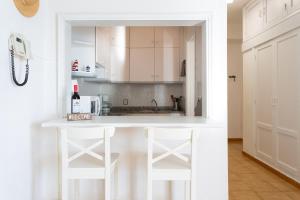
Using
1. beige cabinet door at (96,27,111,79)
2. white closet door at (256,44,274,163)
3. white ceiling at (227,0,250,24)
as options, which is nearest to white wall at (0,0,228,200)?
beige cabinet door at (96,27,111,79)

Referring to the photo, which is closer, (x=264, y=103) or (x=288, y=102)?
(x=288, y=102)

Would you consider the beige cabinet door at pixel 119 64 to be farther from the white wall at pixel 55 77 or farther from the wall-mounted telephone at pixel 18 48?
the wall-mounted telephone at pixel 18 48

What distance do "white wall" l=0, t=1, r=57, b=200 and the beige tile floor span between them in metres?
2.12

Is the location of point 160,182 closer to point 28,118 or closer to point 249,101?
point 28,118

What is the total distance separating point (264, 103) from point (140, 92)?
2.22 metres

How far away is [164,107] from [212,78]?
2.54 meters

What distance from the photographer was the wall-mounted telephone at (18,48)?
1605mm

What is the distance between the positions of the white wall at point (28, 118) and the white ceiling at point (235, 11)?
12.1 ft

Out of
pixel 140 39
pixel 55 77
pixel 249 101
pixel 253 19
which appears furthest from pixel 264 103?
pixel 55 77

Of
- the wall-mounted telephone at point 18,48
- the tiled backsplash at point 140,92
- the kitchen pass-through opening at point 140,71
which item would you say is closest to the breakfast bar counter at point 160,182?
the wall-mounted telephone at point 18,48

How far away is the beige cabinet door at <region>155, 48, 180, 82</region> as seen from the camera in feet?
14.8

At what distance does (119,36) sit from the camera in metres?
4.47

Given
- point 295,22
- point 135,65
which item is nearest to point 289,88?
point 295,22

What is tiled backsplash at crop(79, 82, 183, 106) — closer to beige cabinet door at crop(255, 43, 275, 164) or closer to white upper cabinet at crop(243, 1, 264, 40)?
beige cabinet door at crop(255, 43, 275, 164)
